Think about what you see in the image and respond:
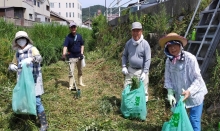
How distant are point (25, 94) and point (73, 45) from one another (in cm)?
245

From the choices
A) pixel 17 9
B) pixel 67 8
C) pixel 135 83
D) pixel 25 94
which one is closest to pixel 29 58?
pixel 25 94

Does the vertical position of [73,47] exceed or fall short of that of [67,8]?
it falls short

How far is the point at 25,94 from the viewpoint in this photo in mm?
3225

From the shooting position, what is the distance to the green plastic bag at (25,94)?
3.21 m

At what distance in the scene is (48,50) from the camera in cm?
923

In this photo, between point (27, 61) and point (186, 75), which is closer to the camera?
point (186, 75)

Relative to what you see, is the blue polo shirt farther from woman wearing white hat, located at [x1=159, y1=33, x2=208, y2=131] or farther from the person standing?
woman wearing white hat, located at [x1=159, y1=33, x2=208, y2=131]

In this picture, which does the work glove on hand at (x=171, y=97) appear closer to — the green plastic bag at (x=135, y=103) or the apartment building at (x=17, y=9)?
the green plastic bag at (x=135, y=103)

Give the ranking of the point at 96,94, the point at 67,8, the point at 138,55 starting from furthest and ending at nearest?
the point at 67,8
the point at 96,94
the point at 138,55

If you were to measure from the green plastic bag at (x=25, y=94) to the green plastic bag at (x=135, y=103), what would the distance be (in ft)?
4.79

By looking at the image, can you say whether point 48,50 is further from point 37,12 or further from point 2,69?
point 37,12

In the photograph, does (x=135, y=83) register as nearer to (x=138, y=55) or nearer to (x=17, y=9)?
(x=138, y=55)

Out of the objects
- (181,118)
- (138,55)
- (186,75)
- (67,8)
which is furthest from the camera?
(67,8)

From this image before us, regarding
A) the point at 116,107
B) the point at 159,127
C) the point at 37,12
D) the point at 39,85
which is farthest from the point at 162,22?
the point at 37,12
